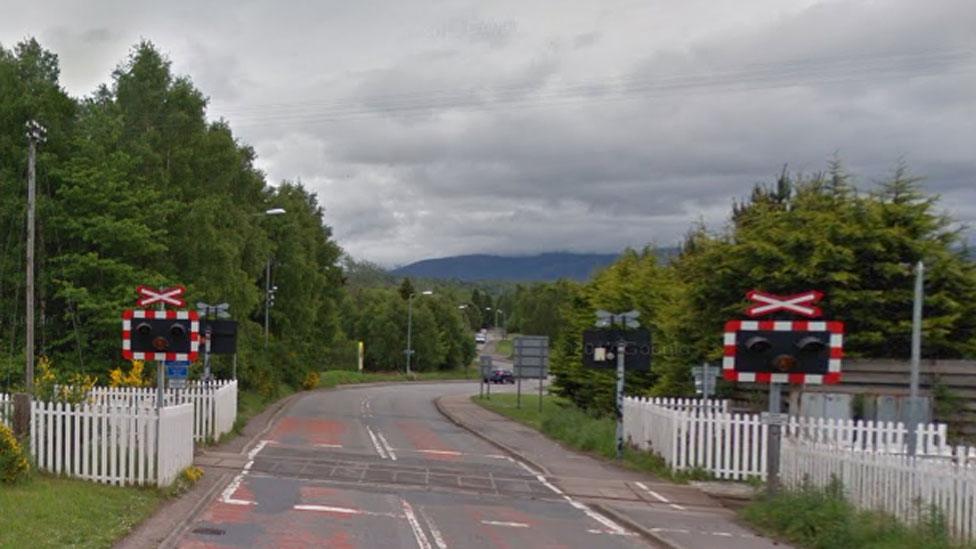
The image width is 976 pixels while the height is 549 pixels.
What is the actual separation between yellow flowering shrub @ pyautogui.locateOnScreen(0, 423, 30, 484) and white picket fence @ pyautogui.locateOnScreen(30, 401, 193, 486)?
153cm

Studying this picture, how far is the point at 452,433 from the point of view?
1401 inches

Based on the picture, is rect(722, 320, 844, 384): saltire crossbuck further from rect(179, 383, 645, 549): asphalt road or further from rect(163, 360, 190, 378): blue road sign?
rect(163, 360, 190, 378): blue road sign

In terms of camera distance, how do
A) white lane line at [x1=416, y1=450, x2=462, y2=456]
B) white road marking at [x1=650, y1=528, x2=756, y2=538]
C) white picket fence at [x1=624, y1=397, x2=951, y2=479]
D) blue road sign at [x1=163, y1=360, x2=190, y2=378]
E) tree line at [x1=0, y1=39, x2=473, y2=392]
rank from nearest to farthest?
white road marking at [x1=650, y1=528, x2=756, y2=538]
white picket fence at [x1=624, y1=397, x2=951, y2=479]
blue road sign at [x1=163, y1=360, x2=190, y2=378]
white lane line at [x1=416, y1=450, x2=462, y2=456]
tree line at [x1=0, y1=39, x2=473, y2=392]

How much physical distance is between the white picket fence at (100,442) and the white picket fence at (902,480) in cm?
939

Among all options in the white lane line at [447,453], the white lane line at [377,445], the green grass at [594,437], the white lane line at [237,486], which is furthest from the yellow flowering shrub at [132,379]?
the green grass at [594,437]

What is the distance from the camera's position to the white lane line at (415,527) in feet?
41.3

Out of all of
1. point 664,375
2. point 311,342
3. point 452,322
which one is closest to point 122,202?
point 664,375

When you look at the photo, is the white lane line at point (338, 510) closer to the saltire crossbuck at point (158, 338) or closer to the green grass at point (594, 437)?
the saltire crossbuck at point (158, 338)

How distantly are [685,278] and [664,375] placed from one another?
301cm

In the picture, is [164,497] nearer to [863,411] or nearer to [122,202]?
[863,411]

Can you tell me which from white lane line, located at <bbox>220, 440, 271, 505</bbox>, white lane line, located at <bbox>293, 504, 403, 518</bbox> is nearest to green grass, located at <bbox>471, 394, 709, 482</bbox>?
white lane line, located at <bbox>293, 504, 403, 518</bbox>

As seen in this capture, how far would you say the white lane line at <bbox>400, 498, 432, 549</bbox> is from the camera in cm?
1259

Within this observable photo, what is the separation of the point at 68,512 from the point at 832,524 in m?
8.86

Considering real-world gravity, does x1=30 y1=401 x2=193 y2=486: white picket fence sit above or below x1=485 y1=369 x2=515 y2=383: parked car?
above
